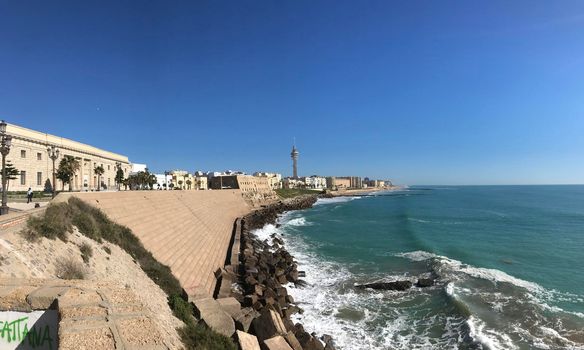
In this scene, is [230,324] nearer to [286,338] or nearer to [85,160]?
[286,338]

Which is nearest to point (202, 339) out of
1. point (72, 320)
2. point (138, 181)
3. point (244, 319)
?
point (72, 320)

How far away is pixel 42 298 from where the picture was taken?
179 inches

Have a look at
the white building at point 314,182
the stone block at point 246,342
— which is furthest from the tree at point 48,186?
the white building at point 314,182

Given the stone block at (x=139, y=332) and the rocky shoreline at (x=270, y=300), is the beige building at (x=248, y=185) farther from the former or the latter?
the stone block at (x=139, y=332)

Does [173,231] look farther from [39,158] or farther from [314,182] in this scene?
[314,182]

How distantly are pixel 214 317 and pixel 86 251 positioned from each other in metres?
4.16

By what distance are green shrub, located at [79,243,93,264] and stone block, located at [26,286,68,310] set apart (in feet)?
18.5

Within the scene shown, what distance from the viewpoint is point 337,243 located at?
3102cm

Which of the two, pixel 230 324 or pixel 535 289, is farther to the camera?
pixel 535 289

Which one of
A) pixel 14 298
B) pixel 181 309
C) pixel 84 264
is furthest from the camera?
pixel 84 264

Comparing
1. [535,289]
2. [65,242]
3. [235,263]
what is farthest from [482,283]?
[65,242]

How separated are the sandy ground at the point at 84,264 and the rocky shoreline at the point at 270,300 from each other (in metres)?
2.81

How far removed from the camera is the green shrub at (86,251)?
9.88 metres

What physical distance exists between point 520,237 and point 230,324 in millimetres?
32887
